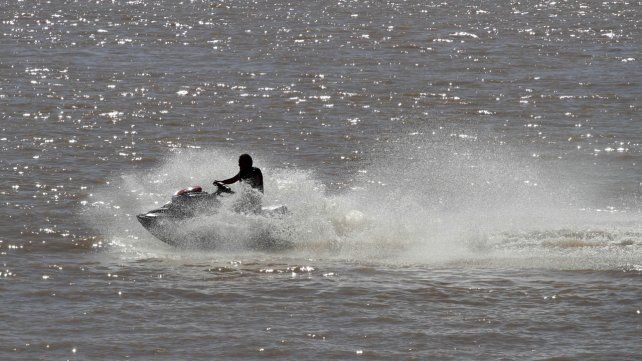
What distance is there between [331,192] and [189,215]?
16.0 ft

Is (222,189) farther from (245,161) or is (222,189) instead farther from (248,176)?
(245,161)

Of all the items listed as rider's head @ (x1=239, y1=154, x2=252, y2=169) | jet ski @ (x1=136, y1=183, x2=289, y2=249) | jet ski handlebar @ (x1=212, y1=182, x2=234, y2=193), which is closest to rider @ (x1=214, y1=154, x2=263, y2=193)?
rider's head @ (x1=239, y1=154, x2=252, y2=169)

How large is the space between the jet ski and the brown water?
135 mm

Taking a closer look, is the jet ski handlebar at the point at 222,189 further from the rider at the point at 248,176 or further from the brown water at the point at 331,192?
the brown water at the point at 331,192

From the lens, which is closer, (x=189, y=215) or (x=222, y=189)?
(x=189, y=215)

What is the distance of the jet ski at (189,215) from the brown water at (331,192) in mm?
135

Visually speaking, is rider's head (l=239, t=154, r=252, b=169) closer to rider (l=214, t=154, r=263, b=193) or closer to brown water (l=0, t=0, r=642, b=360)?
rider (l=214, t=154, r=263, b=193)

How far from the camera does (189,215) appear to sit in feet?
57.6

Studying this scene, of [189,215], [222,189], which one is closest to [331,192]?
[222,189]

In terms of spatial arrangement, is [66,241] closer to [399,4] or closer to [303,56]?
[303,56]

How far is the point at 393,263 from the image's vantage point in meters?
16.5

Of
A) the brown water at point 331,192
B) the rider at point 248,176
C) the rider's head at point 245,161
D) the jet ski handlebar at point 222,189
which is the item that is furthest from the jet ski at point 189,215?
the rider's head at point 245,161

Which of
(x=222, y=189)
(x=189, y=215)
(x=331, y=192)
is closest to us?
(x=189, y=215)

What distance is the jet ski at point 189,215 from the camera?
57.2 ft
